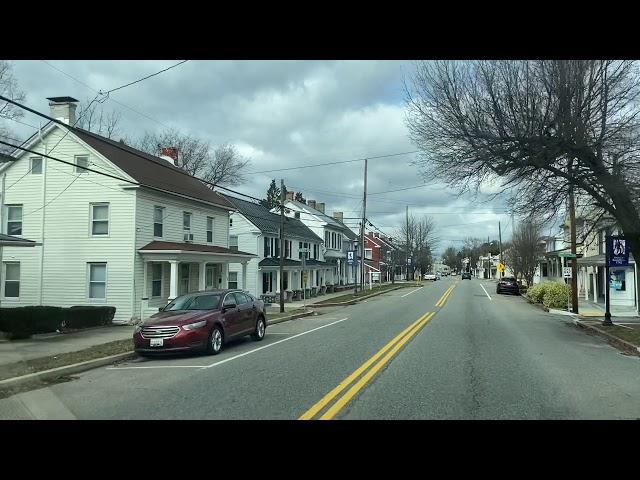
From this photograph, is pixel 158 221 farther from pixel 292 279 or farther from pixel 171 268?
pixel 292 279

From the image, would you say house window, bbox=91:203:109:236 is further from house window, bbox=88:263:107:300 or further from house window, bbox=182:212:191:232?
house window, bbox=182:212:191:232

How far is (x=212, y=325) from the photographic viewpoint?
555 inches

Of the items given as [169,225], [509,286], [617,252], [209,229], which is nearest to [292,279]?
[209,229]

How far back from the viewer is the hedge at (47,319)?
56.2ft

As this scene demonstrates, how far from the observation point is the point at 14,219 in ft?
84.4

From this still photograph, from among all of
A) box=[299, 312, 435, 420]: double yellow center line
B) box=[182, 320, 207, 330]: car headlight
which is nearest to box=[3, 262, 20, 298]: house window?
box=[182, 320, 207, 330]: car headlight

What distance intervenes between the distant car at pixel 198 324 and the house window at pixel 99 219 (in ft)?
34.7

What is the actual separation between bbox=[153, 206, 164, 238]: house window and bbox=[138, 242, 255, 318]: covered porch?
0.77 metres

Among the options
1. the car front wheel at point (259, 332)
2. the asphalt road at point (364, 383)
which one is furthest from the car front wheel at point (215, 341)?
the car front wheel at point (259, 332)

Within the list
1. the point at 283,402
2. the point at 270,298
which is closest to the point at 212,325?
the point at 283,402

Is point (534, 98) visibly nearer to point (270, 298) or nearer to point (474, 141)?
point (474, 141)

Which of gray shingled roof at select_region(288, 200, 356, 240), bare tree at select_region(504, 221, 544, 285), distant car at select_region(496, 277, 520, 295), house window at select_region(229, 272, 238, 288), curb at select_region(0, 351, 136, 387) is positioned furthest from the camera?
gray shingled roof at select_region(288, 200, 356, 240)

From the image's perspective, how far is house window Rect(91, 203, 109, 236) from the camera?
24.8 m
